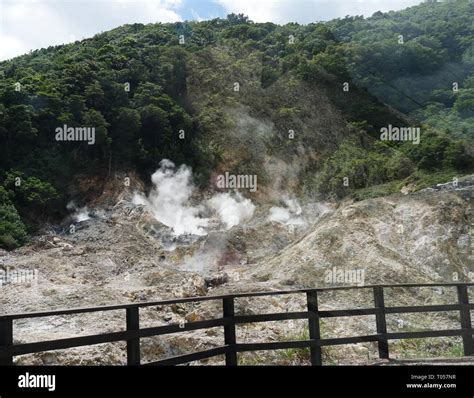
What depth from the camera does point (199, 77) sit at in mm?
37500

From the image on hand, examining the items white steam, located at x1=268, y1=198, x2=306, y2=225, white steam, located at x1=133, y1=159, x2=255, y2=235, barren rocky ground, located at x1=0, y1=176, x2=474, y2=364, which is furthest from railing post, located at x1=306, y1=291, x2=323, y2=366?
white steam, located at x1=133, y1=159, x2=255, y2=235

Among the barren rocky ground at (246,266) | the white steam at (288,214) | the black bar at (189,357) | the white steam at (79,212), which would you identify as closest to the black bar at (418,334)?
the black bar at (189,357)

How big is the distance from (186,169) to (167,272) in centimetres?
1195

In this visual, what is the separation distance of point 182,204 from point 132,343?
24022mm

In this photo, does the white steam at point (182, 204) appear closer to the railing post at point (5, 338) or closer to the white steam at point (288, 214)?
the white steam at point (288, 214)

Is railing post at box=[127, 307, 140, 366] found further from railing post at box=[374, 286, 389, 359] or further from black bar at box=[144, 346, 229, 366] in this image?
railing post at box=[374, 286, 389, 359]

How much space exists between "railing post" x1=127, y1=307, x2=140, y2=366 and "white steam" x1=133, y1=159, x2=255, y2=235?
2052 cm

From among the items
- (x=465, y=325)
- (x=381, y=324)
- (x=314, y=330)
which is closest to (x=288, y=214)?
(x=465, y=325)

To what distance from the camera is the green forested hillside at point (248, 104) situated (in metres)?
27.3

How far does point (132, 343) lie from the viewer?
4.86m

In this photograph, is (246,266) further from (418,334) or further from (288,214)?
(418,334)
